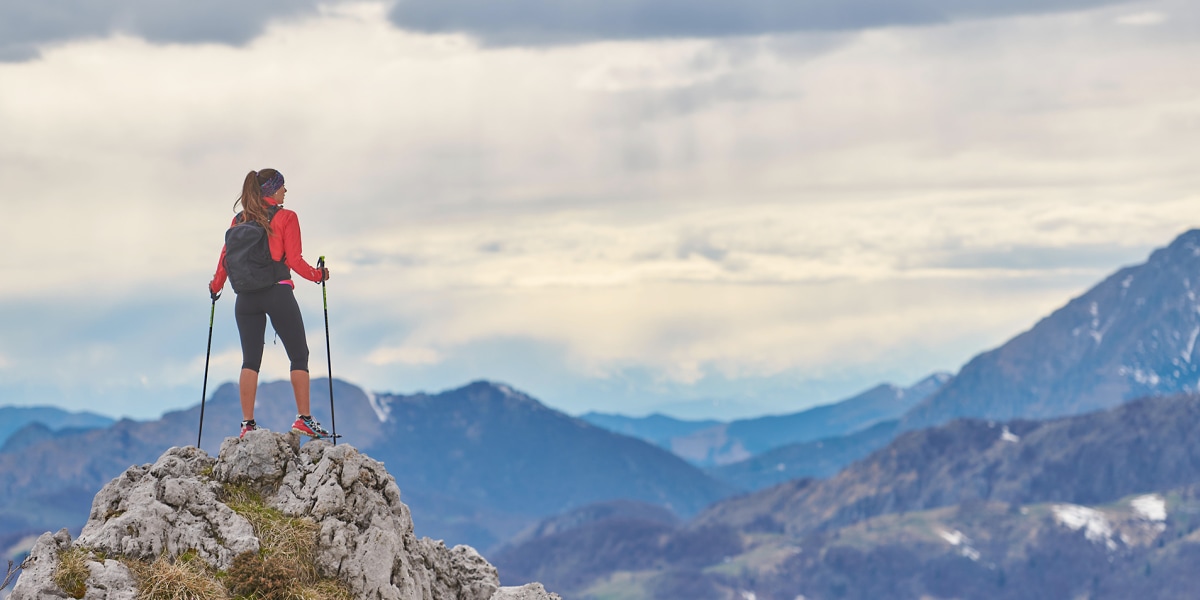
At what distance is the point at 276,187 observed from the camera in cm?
4056

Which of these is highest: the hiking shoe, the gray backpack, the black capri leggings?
the gray backpack

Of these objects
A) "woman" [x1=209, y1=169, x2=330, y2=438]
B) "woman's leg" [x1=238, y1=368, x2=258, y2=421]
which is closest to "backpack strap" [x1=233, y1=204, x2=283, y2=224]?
"woman" [x1=209, y1=169, x2=330, y2=438]

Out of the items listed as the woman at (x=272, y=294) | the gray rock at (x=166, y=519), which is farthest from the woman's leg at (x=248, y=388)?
the gray rock at (x=166, y=519)

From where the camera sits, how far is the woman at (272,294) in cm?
4047

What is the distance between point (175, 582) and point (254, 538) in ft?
8.29

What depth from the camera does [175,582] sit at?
34.6m

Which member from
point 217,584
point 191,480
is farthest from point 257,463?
point 217,584

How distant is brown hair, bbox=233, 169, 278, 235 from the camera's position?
132 feet

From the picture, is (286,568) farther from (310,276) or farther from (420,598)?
(310,276)

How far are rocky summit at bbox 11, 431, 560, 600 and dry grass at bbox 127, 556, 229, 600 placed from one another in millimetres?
32

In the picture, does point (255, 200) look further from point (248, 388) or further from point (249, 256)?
point (248, 388)

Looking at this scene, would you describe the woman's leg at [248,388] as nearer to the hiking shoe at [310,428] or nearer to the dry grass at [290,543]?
the hiking shoe at [310,428]

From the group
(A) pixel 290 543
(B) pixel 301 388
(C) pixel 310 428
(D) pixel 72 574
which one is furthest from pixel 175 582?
(B) pixel 301 388

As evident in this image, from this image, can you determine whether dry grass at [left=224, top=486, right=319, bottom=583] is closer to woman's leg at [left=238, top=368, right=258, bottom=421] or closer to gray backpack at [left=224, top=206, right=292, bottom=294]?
woman's leg at [left=238, top=368, right=258, bottom=421]
